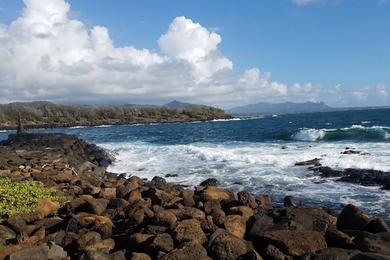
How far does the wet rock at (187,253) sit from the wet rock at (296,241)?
4.29 ft

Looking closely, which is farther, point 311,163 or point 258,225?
point 311,163

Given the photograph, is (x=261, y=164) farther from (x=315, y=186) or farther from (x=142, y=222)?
(x=142, y=222)

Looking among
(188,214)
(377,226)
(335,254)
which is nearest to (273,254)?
(335,254)

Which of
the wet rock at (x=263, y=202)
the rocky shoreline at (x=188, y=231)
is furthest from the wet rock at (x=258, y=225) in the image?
the wet rock at (x=263, y=202)

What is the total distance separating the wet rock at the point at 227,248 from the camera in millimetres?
7730

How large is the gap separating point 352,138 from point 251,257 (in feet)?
125

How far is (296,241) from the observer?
794cm

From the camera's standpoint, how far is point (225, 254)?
7723mm

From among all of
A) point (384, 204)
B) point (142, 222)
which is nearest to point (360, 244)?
point (142, 222)

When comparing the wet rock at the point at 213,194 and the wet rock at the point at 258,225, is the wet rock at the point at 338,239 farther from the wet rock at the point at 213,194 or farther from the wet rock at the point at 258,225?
the wet rock at the point at 213,194

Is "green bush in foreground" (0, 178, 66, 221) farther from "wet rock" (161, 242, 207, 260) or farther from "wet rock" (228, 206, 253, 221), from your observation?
"wet rock" (161, 242, 207, 260)

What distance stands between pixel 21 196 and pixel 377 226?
8.51 metres

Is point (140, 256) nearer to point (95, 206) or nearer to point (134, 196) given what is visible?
point (95, 206)

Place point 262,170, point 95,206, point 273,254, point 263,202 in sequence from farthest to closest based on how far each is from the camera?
1. point 262,170
2. point 263,202
3. point 95,206
4. point 273,254
